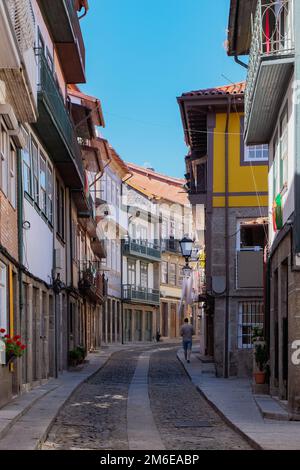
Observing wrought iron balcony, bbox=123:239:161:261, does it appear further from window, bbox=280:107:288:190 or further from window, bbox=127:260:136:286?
window, bbox=280:107:288:190

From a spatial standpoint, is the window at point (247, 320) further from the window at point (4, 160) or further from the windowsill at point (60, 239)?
the window at point (4, 160)

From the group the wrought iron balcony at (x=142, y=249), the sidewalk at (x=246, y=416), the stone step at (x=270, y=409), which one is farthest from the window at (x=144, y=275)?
the stone step at (x=270, y=409)

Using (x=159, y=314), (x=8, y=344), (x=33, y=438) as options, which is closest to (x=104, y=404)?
(x=8, y=344)

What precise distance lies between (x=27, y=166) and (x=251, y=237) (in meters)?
9.71

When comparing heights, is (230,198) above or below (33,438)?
above

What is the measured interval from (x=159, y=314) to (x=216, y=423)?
56.9 metres

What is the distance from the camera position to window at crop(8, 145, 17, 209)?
1604 cm

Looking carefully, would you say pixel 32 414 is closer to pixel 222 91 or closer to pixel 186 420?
pixel 186 420

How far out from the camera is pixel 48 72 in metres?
19.0

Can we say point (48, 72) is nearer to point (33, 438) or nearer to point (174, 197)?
point (33, 438)

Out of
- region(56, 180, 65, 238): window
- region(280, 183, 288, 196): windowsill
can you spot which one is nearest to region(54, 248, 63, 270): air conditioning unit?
region(56, 180, 65, 238): window

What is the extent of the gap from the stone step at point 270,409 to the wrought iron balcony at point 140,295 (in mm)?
44756

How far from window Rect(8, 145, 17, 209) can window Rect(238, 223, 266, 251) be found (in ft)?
34.2
